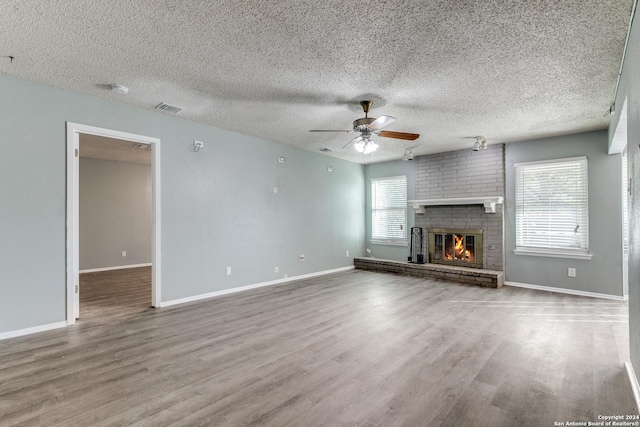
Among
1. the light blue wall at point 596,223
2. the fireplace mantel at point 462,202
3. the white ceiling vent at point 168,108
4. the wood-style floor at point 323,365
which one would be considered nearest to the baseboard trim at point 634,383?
the wood-style floor at point 323,365

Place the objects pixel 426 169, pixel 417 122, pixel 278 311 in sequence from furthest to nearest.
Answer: pixel 426 169, pixel 417 122, pixel 278 311

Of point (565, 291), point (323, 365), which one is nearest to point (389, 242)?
point (565, 291)

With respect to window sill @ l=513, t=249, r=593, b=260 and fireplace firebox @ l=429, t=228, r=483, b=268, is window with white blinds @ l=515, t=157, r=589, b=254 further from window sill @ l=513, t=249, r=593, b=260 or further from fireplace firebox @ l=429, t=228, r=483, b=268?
fireplace firebox @ l=429, t=228, r=483, b=268

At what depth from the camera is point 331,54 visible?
2.74 metres

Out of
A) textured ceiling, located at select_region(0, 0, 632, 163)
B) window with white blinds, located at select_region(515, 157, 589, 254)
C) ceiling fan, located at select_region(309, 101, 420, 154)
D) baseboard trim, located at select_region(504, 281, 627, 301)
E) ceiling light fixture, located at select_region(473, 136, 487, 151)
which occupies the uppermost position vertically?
textured ceiling, located at select_region(0, 0, 632, 163)

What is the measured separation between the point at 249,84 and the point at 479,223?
5.05 meters

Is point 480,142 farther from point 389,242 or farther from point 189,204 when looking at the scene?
point 189,204

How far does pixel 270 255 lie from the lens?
19.0ft

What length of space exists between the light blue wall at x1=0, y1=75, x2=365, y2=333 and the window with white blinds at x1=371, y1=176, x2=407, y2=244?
0.36 meters

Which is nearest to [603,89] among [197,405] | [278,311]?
[278,311]

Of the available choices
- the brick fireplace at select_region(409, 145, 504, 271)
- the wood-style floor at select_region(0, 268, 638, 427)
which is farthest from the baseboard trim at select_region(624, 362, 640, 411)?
the brick fireplace at select_region(409, 145, 504, 271)

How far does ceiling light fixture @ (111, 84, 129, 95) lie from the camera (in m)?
3.43

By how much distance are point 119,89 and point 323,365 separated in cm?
360

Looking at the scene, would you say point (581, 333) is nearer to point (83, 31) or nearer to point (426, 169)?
point (426, 169)
